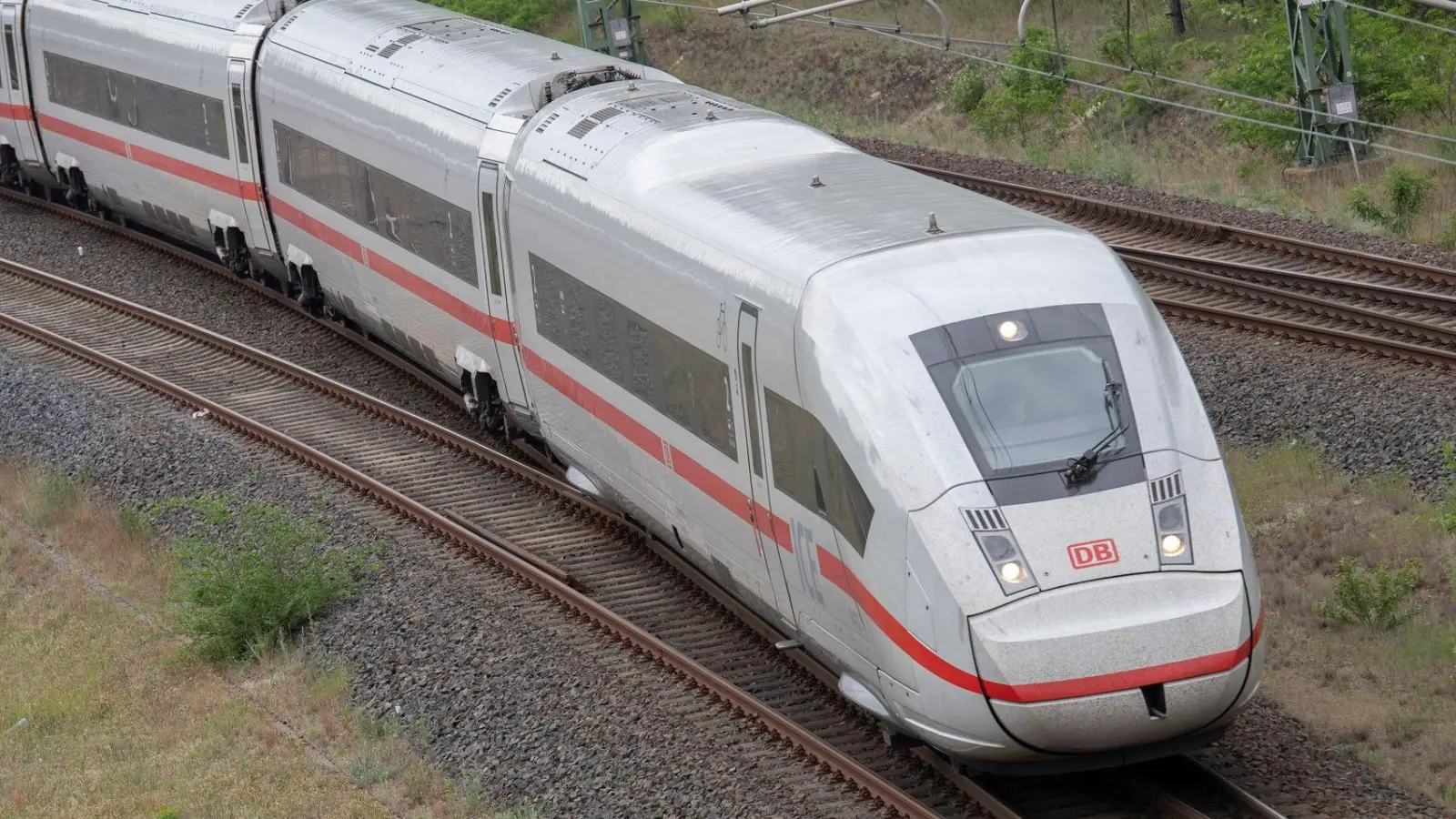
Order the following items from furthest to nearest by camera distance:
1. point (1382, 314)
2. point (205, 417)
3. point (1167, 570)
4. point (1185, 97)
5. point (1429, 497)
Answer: point (1185, 97) < point (205, 417) < point (1382, 314) < point (1429, 497) < point (1167, 570)

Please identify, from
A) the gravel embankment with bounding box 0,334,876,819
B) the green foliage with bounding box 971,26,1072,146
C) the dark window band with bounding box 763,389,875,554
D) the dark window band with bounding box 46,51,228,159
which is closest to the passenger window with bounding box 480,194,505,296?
the gravel embankment with bounding box 0,334,876,819

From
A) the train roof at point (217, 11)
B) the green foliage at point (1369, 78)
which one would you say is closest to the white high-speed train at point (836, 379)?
the train roof at point (217, 11)

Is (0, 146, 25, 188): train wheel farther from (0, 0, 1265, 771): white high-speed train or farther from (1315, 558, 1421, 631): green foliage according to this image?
(1315, 558, 1421, 631): green foliage

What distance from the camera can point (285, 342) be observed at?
61.4 ft

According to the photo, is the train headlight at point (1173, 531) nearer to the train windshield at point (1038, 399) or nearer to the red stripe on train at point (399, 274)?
the train windshield at point (1038, 399)

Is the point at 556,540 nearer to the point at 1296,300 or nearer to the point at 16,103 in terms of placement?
the point at 1296,300

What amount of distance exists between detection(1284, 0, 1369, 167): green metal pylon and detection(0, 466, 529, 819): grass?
14929 millimetres

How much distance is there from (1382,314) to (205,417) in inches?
415

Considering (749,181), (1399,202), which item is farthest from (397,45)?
(1399,202)

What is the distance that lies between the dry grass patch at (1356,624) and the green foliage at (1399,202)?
23.4 feet

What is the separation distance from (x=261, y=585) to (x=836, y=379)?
544 cm

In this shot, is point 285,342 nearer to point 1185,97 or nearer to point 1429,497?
point 1429,497

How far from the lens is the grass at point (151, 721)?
10.0 m

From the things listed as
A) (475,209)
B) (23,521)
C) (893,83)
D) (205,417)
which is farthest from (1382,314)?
(893,83)
